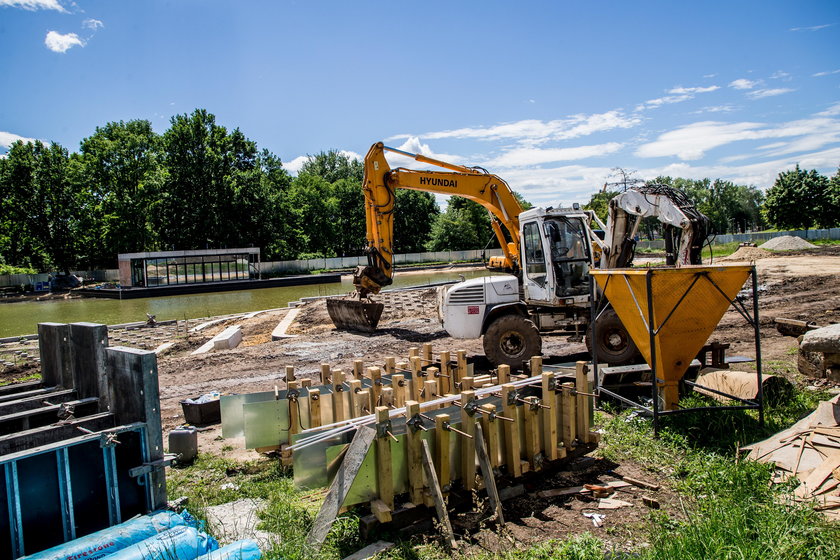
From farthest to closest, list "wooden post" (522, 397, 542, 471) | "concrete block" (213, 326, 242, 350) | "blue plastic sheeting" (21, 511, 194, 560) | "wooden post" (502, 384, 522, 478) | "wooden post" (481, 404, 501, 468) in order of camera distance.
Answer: "concrete block" (213, 326, 242, 350)
"wooden post" (522, 397, 542, 471)
"wooden post" (502, 384, 522, 478)
"wooden post" (481, 404, 501, 468)
"blue plastic sheeting" (21, 511, 194, 560)

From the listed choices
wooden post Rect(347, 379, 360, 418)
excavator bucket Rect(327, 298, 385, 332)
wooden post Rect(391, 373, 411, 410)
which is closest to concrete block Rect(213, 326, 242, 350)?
excavator bucket Rect(327, 298, 385, 332)

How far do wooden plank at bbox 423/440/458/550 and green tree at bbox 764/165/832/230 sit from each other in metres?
68.4

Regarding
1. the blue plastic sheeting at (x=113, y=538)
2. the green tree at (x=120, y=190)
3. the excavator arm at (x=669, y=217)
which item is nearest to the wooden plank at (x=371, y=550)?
the blue plastic sheeting at (x=113, y=538)

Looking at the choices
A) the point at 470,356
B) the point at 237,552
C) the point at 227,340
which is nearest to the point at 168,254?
the point at 227,340

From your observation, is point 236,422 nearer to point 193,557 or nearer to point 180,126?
point 193,557

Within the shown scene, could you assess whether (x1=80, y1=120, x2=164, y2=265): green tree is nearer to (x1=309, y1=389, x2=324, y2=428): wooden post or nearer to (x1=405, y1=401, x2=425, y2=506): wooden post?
(x1=309, y1=389, x2=324, y2=428): wooden post

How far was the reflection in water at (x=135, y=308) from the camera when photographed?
2634 cm

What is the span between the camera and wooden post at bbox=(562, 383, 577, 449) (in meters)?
5.70

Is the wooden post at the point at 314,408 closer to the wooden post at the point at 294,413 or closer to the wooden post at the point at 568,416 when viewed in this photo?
the wooden post at the point at 294,413

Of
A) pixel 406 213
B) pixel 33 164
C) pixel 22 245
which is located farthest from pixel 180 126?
pixel 406 213

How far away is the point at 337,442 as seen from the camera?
5008 mm

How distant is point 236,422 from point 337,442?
5.76 feet

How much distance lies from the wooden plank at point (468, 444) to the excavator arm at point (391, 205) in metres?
7.89

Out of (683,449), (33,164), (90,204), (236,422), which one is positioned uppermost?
(33,164)
